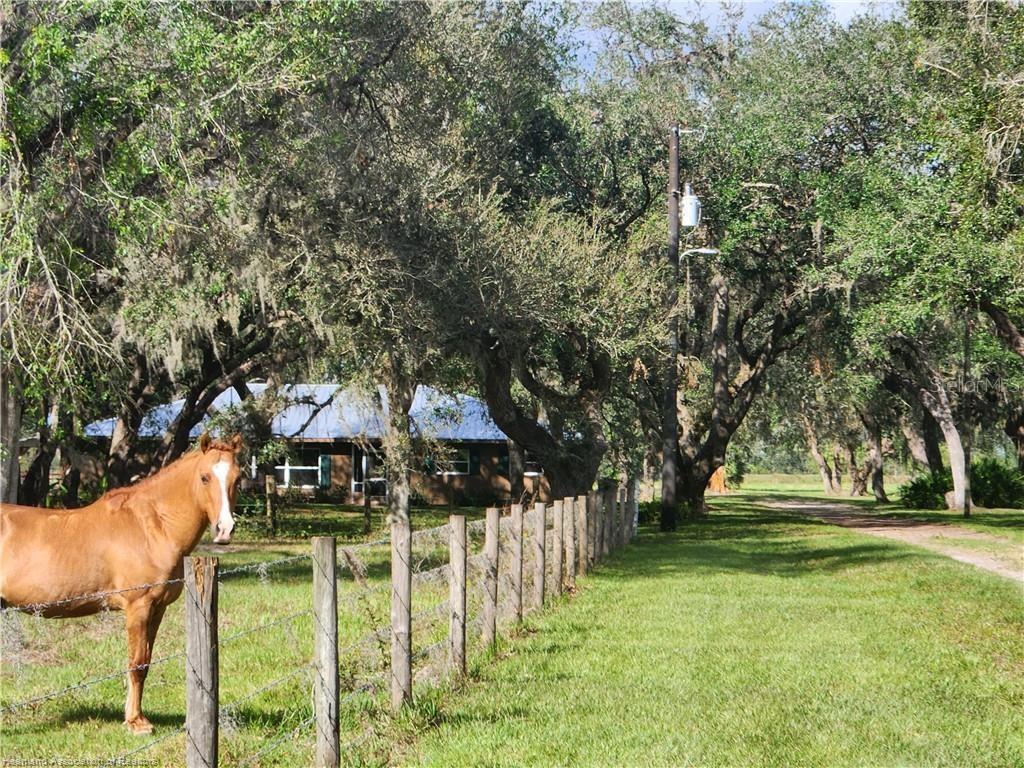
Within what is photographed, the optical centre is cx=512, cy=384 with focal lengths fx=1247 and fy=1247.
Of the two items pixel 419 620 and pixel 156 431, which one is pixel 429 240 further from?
pixel 156 431

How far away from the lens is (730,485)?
294 ft

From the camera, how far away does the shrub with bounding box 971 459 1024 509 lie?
49.4m

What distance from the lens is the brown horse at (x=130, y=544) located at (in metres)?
8.20

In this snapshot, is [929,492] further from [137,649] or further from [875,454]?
[137,649]

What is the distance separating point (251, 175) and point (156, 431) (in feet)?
68.6

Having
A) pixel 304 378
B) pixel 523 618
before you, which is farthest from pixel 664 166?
pixel 523 618

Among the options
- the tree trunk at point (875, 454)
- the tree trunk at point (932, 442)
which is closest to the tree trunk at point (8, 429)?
the tree trunk at point (932, 442)

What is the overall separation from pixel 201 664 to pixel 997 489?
160 ft

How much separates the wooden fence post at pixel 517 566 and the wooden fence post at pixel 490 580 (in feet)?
4.33

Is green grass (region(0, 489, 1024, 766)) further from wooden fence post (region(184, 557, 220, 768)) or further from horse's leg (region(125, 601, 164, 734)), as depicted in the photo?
wooden fence post (region(184, 557, 220, 768))

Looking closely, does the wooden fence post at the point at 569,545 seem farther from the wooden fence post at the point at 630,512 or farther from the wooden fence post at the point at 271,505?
the wooden fence post at the point at 271,505

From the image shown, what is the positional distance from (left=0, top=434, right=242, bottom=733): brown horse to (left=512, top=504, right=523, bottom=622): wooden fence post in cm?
475

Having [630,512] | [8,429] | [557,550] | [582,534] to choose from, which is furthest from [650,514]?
[8,429]

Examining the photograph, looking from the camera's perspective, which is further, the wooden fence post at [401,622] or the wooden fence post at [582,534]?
the wooden fence post at [582,534]
